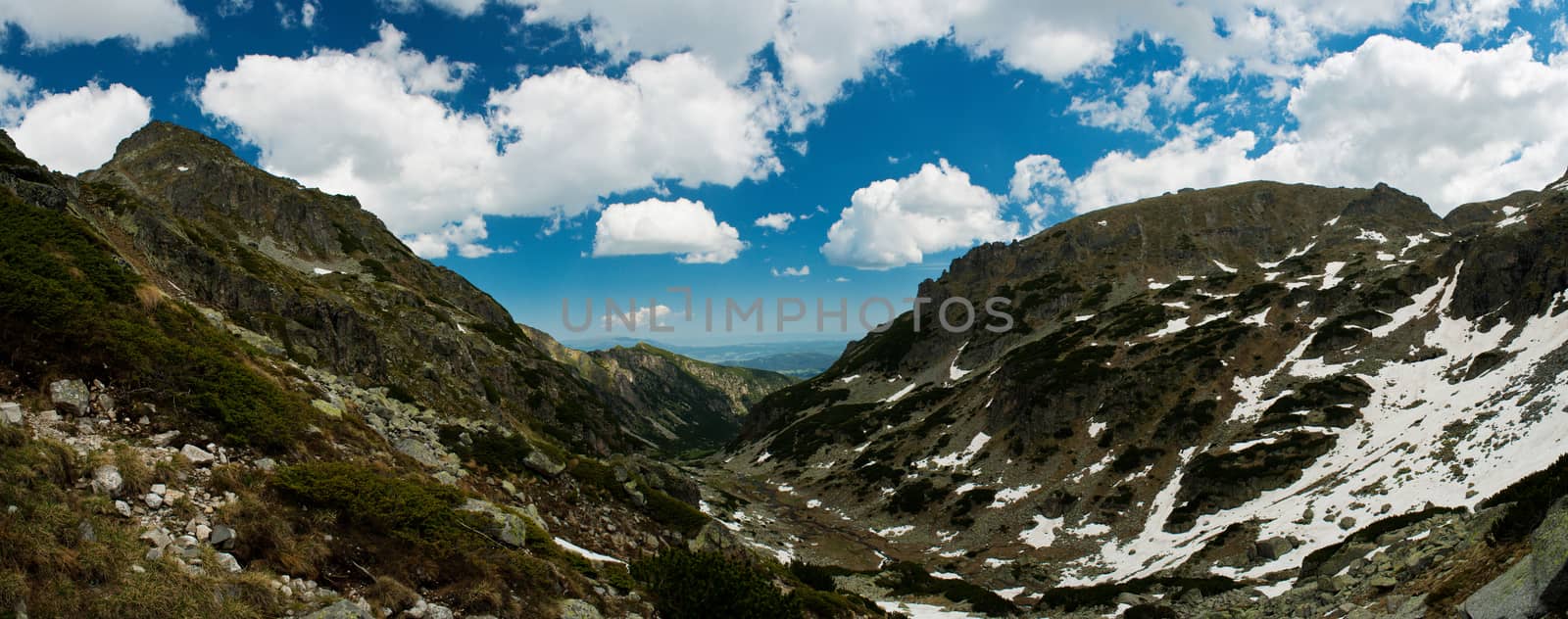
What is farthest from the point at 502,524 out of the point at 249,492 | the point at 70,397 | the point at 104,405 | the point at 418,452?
the point at 418,452

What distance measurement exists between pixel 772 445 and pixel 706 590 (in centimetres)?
14357

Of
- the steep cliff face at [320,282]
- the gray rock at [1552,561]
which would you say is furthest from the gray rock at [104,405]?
the gray rock at [1552,561]

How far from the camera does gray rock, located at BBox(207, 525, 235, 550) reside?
430 inches

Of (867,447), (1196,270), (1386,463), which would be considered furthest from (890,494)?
(1196,270)

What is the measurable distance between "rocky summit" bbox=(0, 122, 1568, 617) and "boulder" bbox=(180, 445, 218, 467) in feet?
0.21

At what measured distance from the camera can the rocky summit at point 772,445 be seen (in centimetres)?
1189

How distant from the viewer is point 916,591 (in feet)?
175

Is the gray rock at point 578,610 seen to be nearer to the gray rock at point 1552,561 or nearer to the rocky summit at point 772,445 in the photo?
the rocky summit at point 772,445

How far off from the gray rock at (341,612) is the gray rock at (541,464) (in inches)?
744

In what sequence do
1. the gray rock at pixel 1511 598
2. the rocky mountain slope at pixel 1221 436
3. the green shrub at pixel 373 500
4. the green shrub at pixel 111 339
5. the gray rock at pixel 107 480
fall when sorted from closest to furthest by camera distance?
the gray rock at pixel 107 480
the gray rock at pixel 1511 598
the green shrub at pixel 373 500
the green shrub at pixel 111 339
the rocky mountain slope at pixel 1221 436

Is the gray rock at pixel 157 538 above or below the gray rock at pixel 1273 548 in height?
above

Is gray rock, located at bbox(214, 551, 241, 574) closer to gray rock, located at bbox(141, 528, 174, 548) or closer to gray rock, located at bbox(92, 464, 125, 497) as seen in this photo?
gray rock, located at bbox(141, 528, 174, 548)

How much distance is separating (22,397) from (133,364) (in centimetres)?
234

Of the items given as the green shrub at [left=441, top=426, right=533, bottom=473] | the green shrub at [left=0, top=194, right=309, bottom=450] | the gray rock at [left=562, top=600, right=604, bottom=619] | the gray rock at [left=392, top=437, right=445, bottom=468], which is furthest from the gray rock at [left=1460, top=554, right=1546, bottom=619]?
the green shrub at [left=441, top=426, right=533, bottom=473]
